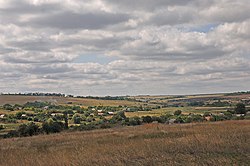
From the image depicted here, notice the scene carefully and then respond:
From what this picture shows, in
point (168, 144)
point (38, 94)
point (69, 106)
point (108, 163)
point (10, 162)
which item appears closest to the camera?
point (108, 163)

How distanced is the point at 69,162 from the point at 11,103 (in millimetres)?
132263

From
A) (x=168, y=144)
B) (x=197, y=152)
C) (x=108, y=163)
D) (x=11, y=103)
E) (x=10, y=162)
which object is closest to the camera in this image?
(x=108, y=163)

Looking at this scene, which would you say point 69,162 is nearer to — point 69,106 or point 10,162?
point 10,162

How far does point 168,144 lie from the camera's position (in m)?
13.5

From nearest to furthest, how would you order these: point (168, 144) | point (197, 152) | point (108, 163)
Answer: point (108, 163)
point (197, 152)
point (168, 144)

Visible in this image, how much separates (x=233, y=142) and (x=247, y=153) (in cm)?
229

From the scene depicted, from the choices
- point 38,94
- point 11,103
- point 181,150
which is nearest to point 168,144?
point 181,150

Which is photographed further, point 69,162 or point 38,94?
point 38,94

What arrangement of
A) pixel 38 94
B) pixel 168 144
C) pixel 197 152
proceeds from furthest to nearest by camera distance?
pixel 38 94 → pixel 168 144 → pixel 197 152

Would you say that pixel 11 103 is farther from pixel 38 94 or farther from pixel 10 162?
pixel 10 162

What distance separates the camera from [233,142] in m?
12.7

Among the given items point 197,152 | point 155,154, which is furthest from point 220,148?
point 155,154

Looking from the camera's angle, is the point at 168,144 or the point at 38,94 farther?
the point at 38,94

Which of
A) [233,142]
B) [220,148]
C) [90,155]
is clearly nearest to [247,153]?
[220,148]
